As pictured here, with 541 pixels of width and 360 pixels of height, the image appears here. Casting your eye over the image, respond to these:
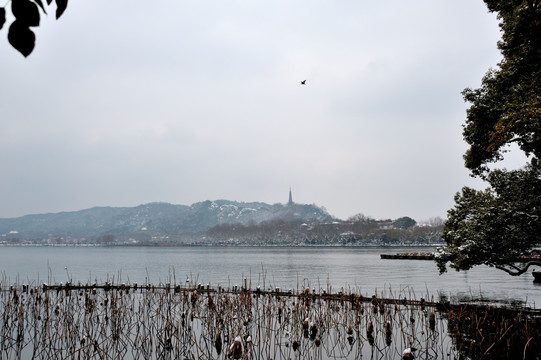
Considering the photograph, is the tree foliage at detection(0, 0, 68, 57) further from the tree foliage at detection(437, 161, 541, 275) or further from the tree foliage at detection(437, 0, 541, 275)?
the tree foliage at detection(437, 161, 541, 275)

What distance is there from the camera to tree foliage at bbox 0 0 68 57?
2055 millimetres

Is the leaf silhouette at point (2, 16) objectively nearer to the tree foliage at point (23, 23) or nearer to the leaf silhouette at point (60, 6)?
the tree foliage at point (23, 23)

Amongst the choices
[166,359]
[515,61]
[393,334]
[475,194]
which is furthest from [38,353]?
[475,194]

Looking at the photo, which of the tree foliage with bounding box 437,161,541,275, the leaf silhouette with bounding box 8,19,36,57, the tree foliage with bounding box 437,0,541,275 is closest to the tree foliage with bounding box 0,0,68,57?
the leaf silhouette with bounding box 8,19,36,57

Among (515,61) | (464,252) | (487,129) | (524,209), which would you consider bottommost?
(464,252)

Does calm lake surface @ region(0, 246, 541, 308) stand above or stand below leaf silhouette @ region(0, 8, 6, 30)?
below

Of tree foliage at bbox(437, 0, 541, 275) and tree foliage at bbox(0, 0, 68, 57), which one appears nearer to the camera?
tree foliage at bbox(0, 0, 68, 57)

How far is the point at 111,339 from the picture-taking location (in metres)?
14.9

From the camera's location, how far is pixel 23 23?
82.2 inches

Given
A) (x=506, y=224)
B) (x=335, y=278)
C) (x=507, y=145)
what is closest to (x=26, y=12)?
(x=507, y=145)

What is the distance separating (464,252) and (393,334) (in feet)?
15.0

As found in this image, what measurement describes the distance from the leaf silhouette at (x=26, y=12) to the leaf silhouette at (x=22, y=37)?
0.03m

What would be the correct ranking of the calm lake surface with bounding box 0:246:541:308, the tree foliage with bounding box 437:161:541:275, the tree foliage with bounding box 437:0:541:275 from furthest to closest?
the calm lake surface with bounding box 0:246:541:308 < the tree foliage with bounding box 437:161:541:275 < the tree foliage with bounding box 437:0:541:275

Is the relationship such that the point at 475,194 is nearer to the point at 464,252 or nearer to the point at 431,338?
the point at 464,252
